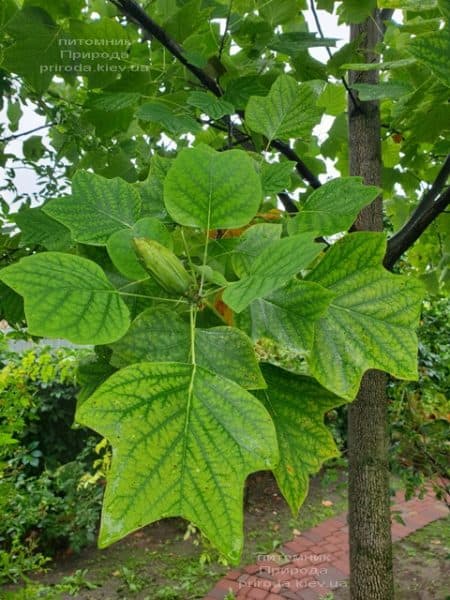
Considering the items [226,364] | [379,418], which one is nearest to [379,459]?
[379,418]

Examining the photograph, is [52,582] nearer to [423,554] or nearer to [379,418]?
[423,554]

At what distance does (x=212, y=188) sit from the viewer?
445 millimetres

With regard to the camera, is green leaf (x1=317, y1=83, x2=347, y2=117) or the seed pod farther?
green leaf (x1=317, y1=83, x2=347, y2=117)

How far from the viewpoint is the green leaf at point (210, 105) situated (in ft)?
2.37

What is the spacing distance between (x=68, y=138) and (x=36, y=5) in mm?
527

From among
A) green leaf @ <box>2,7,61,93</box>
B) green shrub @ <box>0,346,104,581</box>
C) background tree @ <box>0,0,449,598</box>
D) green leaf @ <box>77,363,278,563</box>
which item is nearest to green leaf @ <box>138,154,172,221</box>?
background tree @ <box>0,0,449,598</box>

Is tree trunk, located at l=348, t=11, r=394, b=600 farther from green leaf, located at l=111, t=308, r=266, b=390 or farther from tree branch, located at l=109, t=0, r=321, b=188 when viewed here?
green leaf, located at l=111, t=308, r=266, b=390

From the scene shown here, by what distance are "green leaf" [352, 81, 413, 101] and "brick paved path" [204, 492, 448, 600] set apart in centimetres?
204

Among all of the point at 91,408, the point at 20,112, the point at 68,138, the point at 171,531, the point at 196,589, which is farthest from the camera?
the point at 171,531

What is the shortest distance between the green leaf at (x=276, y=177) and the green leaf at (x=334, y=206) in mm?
34

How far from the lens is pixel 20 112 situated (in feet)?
5.72

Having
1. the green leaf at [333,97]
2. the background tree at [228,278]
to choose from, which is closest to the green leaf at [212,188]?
the background tree at [228,278]

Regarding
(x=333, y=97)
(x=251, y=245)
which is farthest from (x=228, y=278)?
(x=333, y=97)

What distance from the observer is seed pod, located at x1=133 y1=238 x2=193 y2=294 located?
16.3 inches
